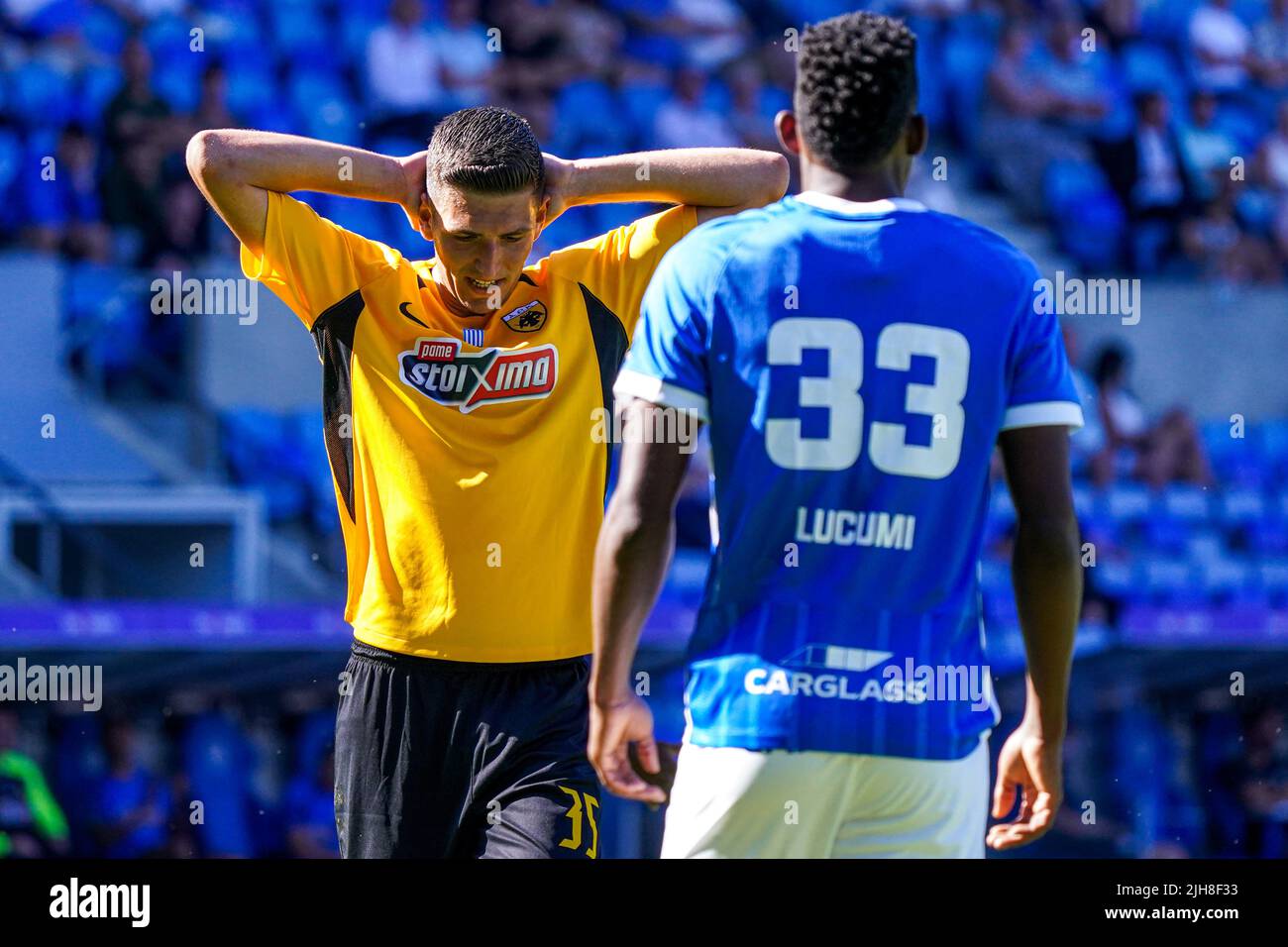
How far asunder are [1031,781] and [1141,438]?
887cm

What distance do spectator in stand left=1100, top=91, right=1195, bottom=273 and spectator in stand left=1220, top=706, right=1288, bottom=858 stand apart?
3538 mm

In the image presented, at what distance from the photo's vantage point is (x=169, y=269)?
10.7 metres

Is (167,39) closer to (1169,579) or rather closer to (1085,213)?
(1085,213)

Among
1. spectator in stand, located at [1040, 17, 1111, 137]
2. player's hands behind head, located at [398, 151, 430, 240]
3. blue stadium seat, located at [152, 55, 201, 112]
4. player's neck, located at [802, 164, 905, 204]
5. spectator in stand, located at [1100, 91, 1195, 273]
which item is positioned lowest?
player's neck, located at [802, 164, 905, 204]

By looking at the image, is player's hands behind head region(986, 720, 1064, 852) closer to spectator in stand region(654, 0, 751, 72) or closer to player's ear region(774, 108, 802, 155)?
player's ear region(774, 108, 802, 155)

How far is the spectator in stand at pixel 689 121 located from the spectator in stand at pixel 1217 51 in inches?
158

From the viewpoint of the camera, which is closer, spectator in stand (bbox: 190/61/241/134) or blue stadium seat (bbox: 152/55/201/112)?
spectator in stand (bbox: 190/61/241/134)

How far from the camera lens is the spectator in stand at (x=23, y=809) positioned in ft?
28.6

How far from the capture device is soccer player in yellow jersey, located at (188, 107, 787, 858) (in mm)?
3918

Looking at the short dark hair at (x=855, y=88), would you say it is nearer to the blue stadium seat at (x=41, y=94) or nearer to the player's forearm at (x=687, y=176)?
the player's forearm at (x=687, y=176)

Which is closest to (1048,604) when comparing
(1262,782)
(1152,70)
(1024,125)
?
(1262,782)

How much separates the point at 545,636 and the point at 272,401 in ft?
23.7

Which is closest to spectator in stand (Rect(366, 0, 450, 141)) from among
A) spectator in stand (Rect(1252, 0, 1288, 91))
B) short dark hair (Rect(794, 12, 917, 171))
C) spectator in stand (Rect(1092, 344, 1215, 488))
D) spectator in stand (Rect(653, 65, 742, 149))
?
spectator in stand (Rect(653, 65, 742, 149))
